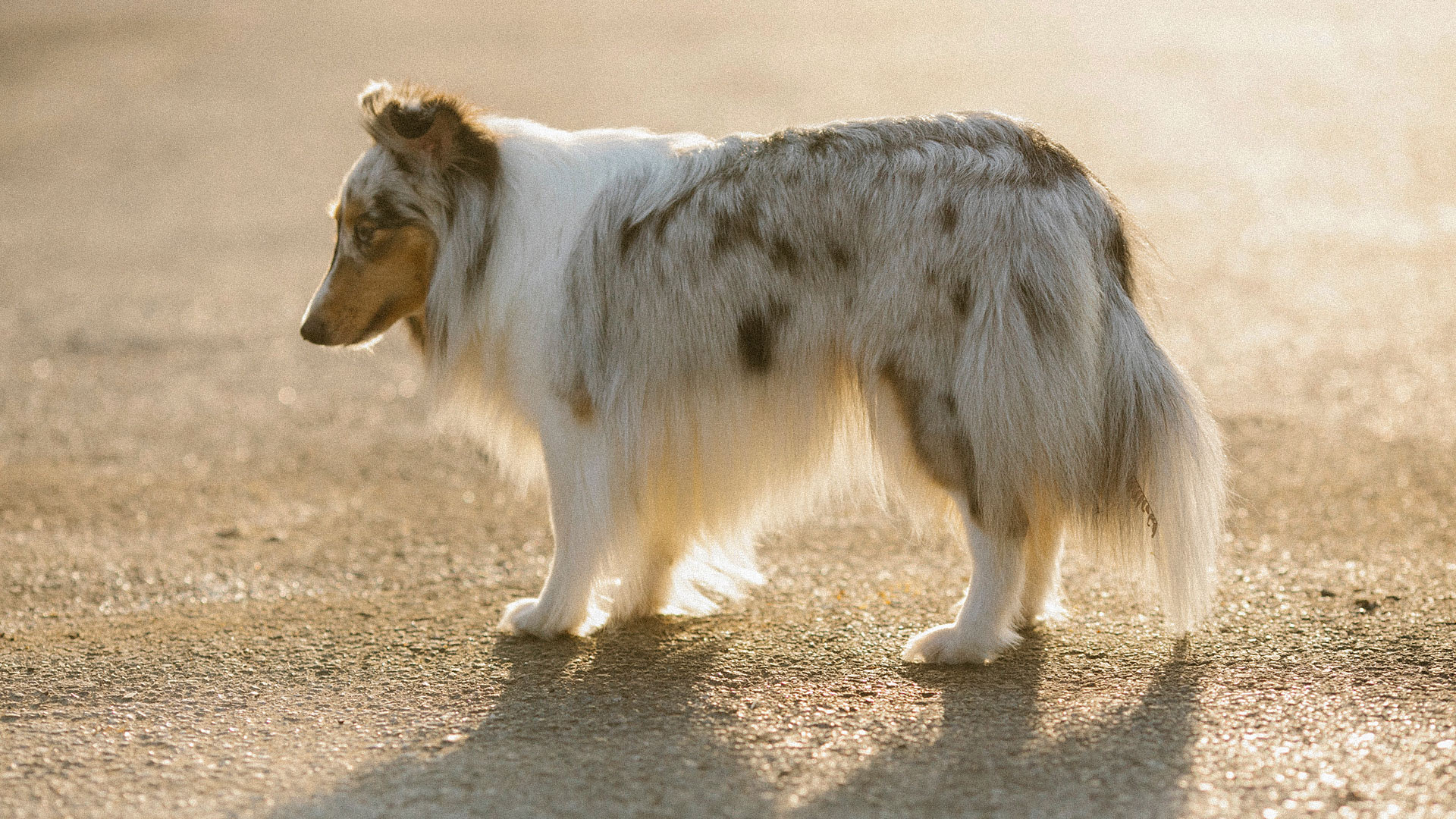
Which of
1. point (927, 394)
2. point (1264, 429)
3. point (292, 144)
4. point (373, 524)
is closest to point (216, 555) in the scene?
point (373, 524)

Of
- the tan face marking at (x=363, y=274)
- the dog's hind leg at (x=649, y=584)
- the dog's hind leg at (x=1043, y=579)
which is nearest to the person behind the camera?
the dog's hind leg at (x=1043, y=579)

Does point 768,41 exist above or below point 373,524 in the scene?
above

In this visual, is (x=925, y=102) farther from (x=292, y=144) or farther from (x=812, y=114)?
(x=292, y=144)

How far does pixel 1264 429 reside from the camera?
708 cm

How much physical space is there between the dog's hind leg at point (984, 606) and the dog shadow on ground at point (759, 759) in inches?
2.5

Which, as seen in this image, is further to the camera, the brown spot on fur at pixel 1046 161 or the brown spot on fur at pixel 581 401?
the brown spot on fur at pixel 581 401

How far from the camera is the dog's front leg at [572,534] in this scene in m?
4.56

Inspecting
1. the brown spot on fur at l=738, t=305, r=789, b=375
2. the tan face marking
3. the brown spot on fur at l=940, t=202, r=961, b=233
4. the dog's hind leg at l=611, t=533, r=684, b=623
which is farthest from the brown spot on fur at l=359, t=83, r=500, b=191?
the brown spot on fur at l=940, t=202, r=961, b=233

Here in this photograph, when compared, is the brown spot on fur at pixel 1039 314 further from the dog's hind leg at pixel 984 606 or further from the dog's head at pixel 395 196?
the dog's head at pixel 395 196

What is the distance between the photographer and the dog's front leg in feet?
15.0

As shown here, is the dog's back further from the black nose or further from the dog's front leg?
the black nose

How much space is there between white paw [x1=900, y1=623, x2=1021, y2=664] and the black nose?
211 centimetres

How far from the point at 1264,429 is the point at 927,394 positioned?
362 cm

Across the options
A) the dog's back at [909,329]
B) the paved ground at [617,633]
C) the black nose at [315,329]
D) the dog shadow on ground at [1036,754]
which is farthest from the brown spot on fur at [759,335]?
the black nose at [315,329]
